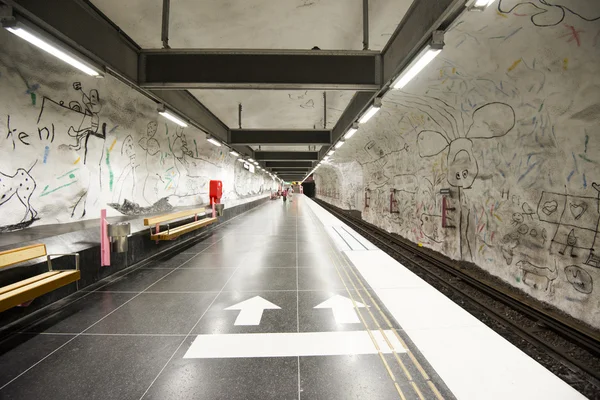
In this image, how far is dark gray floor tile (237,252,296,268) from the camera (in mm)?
5246

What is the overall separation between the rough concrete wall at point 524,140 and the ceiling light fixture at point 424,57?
3.55 feet

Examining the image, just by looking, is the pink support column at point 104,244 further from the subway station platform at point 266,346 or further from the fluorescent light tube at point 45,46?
the fluorescent light tube at point 45,46

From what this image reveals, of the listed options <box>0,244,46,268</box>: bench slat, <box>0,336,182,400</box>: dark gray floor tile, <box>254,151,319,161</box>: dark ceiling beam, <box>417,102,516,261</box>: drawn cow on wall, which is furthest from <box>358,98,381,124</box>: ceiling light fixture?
<box>254,151,319,161</box>: dark ceiling beam

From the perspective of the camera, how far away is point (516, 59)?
3.78 metres

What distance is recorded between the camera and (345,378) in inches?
84.1

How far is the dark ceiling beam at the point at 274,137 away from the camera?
34.5 feet

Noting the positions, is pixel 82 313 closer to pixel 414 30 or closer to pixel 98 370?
pixel 98 370

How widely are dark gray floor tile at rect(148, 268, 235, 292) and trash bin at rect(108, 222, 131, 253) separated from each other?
3.09 feet

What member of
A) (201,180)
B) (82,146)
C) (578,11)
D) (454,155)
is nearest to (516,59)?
(578,11)

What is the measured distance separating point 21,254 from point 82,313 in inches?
38.8

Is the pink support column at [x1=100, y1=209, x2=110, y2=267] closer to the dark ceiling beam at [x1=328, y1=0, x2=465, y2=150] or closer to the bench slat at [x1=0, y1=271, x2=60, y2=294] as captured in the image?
the bench slat at [x1=0, y1=271, x2=60, y2=294]

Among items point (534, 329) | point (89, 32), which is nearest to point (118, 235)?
point (89, 32)

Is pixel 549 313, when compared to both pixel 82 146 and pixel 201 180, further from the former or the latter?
pixel 201 180

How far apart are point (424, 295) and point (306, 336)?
1.95 m
